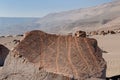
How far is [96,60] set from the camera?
8.06 meters

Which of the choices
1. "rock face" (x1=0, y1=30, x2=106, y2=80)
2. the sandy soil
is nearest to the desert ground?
the sandy soil

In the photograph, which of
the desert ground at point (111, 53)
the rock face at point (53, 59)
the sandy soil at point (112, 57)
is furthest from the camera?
the desert ground at point (111, 53)

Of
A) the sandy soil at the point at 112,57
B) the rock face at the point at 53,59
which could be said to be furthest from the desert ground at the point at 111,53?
the rock face at the point at 53,59

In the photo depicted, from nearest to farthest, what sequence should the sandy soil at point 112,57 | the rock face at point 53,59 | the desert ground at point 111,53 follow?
the rock face at point 53,59, the sandy soil at point 112,57, the desert ground at point 111,53

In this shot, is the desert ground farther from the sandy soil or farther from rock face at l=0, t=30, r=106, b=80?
rock face at l=0, t=30, r=106, b=80

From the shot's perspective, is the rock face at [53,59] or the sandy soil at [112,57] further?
the sandy soil at [112,57]

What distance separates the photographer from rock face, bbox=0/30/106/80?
24.9 feet

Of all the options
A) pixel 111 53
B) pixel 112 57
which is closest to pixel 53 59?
pixel 112 57

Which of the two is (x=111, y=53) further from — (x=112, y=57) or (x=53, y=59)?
(x=53, y=59)

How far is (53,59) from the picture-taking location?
310 inches

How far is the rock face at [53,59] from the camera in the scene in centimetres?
759

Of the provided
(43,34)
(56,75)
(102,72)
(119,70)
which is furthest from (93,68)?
(119,70)

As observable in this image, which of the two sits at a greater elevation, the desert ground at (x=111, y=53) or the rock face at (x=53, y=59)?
the rock face at (x=53, y=59)

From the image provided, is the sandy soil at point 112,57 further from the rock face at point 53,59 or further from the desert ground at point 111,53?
the rock face at point 53,59
